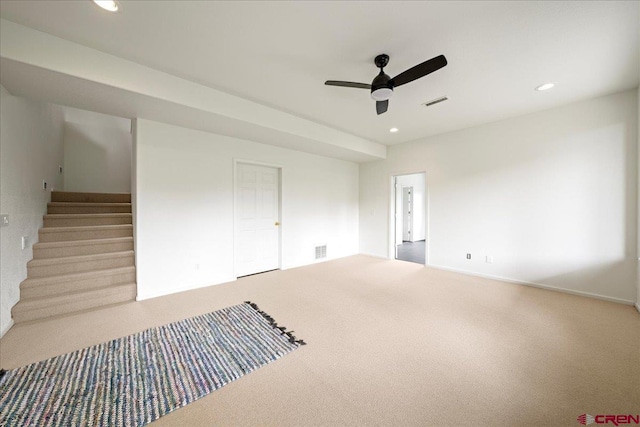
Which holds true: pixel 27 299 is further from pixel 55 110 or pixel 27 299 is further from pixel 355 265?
pixel 355 265

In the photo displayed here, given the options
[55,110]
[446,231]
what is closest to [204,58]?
[55,110]

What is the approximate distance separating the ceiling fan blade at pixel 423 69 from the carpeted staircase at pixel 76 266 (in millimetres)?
4122

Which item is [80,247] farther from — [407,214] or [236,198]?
[407,214]

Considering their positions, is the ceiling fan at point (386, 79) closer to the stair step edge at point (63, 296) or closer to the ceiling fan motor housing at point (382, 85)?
the ceiling fan motor housing at point (382, 85)

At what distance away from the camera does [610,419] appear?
1.40 metres

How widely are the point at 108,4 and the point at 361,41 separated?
1951 mm

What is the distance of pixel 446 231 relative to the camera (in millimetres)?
4621

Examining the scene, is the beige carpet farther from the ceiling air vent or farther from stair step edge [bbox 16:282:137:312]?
the ceiling air vent

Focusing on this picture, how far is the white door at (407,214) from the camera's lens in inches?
323

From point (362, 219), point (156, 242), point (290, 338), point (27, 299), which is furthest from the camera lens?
point (362, 219)

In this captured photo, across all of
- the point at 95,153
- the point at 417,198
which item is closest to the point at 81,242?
Answer: the point at 95,153

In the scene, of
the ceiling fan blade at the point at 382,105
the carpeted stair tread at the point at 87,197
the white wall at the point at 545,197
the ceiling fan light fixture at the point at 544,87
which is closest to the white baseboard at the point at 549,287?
the white wall at the point at 545,197

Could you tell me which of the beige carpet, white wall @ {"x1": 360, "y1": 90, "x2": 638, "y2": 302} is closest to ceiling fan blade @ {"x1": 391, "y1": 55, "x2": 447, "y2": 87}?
the beige carpet

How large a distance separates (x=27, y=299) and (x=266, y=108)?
3691 millimetres
